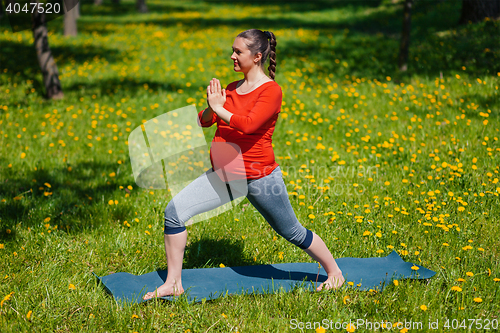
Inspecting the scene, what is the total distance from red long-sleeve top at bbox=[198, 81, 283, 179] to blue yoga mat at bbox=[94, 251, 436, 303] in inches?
34.5

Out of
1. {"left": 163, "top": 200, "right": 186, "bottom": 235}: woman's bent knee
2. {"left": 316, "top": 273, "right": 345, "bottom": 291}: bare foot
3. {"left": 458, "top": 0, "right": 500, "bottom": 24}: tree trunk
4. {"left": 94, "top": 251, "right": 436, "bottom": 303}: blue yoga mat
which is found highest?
{"left": 458, "top": 0, "right": 500, "bottom": 24}: tree trunk

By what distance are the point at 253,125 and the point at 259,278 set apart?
1.37 m

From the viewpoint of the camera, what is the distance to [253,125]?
248 centimetres

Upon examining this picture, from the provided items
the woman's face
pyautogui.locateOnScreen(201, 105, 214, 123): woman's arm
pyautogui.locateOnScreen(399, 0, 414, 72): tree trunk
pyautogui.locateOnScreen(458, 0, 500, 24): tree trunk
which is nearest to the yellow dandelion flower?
pyautogui.locateOnScreen(201, 105, 214, 123): woman's arm

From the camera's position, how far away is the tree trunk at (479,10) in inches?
392

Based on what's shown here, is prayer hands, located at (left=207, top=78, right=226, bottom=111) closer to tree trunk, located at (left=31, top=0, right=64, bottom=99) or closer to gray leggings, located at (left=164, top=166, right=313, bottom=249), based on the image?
gray leggings, located at (left=164, top=166, right=313, bottom=249)

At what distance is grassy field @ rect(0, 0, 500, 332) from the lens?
2.86 meters

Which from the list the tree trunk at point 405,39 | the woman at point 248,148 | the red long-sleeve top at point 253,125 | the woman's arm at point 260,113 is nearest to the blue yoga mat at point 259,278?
the woman at point 248,148

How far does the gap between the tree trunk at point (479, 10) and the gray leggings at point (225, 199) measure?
980 cm

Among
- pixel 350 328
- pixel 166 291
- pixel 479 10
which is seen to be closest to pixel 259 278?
pixel 166 291

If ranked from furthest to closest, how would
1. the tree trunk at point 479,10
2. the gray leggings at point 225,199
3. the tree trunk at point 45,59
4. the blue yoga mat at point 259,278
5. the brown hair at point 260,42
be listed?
the tree trunk at point 479,10, the tree trunk at point 45,59, the blue yoga mat at point 259,278, the gray leggings at point 225,199, the brown hair at point 260,42

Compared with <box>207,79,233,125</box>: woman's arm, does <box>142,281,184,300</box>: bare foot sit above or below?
below

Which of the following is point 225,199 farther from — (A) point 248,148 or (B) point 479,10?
(B) point 479,10

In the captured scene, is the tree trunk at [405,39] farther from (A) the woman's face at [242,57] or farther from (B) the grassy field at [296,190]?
(A) the woman's face at [242,57]
